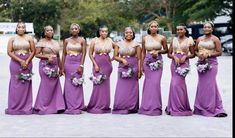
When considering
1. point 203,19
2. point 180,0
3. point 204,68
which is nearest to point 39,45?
point 204,68

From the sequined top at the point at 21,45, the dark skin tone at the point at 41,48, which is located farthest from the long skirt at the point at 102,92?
the sequined top at the point at 21,45

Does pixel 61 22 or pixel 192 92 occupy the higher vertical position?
pixel 61 22

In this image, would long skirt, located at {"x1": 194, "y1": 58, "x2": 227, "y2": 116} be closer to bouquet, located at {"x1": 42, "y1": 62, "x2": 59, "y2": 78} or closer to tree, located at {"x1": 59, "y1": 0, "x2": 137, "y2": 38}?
bouquet, located at {"x1": 42, "y1": 62, "x2": 59, "y2": 78}

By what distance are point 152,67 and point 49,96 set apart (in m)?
1.95

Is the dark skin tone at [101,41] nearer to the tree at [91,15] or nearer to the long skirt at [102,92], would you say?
the long skirt at [102,92]

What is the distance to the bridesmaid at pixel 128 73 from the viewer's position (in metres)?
9.57

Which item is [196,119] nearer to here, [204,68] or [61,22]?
[204,68]

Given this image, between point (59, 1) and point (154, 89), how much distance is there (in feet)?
133

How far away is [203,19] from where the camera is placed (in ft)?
119

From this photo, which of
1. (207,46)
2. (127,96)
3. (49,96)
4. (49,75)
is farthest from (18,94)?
(207,46)

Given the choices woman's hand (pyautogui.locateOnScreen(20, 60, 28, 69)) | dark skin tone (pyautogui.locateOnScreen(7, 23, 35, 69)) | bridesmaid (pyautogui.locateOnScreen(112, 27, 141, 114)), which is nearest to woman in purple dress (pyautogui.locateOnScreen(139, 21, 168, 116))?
bridesmaid (pyautogui.locateOnScreen(112, 27, 141, 114))

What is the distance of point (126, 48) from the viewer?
9.55 metres

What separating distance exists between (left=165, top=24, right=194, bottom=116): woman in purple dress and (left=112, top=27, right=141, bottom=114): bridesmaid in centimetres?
65

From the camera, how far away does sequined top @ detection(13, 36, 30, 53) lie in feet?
30.9
